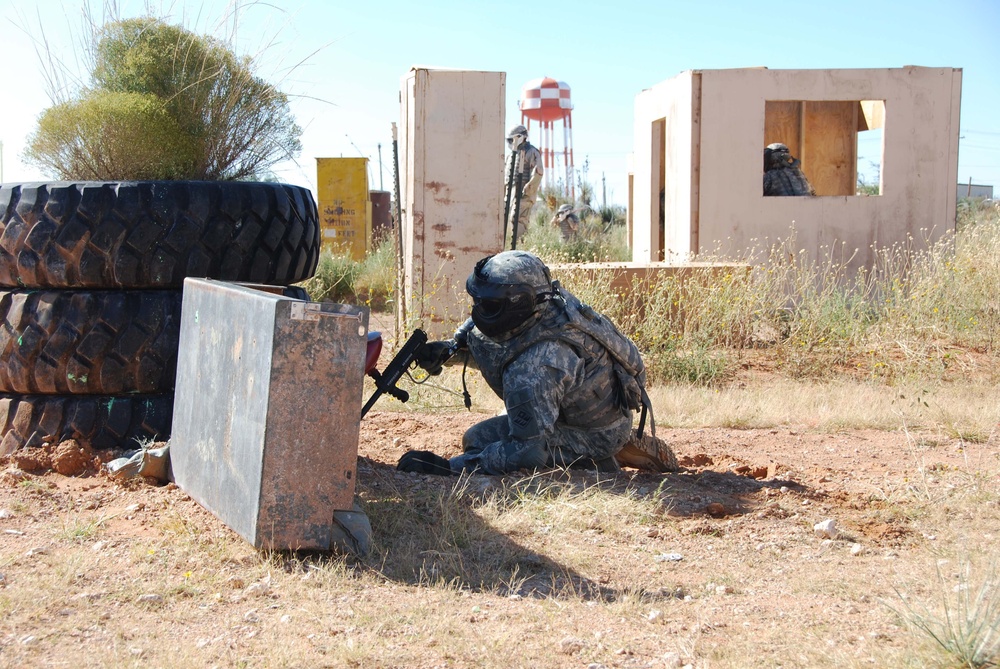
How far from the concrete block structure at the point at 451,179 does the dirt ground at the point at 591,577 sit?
368cm

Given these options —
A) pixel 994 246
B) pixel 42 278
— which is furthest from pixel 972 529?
pixel 994 246

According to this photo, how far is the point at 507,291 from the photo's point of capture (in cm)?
431

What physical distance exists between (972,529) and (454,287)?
16.7ft

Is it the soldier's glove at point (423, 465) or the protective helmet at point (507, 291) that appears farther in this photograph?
the soldier's glove at point (423, 465)

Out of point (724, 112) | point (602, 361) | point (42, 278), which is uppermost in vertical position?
point (724, 112)

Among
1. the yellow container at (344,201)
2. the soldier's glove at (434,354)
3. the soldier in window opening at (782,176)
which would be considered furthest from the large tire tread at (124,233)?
the yellow container at (344,201)

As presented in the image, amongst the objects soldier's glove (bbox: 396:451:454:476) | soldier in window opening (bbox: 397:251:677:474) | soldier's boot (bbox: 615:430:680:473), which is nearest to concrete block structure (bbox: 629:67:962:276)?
soldier's boot (bbox: 615:430:680:473)

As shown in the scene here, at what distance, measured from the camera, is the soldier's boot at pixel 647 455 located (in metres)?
4.91

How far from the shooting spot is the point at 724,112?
34.1 ft

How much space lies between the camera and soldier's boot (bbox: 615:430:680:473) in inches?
193

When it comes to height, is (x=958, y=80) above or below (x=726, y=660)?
above

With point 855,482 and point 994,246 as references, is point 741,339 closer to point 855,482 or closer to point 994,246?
point 994,246

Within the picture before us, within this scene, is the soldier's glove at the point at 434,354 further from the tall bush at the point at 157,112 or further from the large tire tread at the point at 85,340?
the tall bush at the point at 157,112

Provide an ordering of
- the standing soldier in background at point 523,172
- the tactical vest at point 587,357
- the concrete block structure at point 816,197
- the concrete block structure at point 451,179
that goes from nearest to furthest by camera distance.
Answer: the tactical vest at point 587,357 < the concrete block structure at point 451,179 < the concrete block structure at point 816,197 < the standing soldier in background at point 523,172
